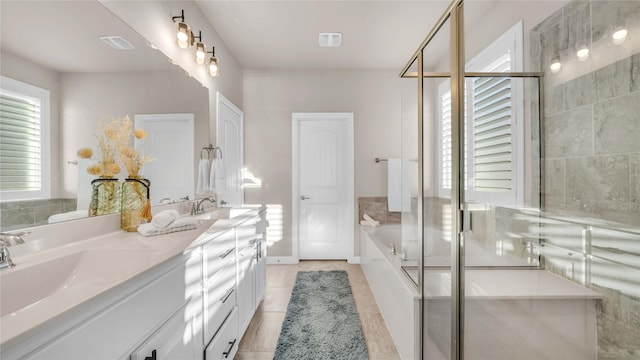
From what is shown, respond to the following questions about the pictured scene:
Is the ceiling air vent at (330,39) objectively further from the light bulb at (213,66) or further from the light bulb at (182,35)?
the light bulb at (182,35)

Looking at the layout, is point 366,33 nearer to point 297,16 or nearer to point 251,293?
point 297,16

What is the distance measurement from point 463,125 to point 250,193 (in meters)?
2.84

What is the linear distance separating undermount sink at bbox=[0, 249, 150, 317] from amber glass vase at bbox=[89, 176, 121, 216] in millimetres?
387

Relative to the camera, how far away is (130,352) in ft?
2.45

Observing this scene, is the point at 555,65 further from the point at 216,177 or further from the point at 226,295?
the point at 216,177

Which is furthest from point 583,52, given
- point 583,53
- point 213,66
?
point 213,66

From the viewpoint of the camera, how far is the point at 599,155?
1.04 m

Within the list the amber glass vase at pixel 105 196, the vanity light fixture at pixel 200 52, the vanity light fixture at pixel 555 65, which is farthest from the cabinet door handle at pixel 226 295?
the vanity light fixture at pixel 555 65

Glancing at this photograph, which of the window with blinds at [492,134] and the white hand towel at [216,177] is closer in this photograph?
the window with blinds at [492,134]

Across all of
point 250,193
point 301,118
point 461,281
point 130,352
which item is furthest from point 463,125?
point 250,193

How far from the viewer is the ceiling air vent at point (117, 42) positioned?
1353 mm

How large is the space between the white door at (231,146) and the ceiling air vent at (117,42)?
1214 millimetres

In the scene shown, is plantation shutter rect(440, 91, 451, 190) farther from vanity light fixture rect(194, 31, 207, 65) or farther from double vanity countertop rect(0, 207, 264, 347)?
vanity light fixture rect(194, 31, 207, 65)

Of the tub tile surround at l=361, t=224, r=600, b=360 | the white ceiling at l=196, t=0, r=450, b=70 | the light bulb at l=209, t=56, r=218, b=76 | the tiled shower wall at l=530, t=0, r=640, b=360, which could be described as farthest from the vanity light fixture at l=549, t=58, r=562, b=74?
the light bulb at l=209, t=56, r=218, b=76
